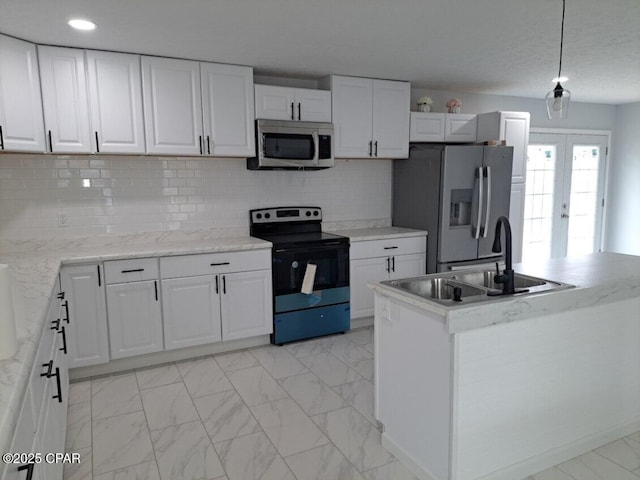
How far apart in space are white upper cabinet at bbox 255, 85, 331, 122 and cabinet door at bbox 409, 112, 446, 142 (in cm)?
96

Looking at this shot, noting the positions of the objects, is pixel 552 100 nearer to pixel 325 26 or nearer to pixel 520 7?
pixel 520 7

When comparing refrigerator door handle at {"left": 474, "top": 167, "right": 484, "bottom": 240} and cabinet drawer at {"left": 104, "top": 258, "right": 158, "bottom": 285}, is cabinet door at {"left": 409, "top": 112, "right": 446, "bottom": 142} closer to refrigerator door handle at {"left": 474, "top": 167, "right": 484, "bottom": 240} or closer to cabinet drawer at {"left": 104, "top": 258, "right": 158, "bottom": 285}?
refrigerator door handle at {"left": 474, "top": 167, "right": 484, "bottom": 240}

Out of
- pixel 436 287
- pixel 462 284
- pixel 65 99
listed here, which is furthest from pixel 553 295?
pixel 65 99

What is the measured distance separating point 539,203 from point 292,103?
12.3 feet

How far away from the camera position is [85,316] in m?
3.29

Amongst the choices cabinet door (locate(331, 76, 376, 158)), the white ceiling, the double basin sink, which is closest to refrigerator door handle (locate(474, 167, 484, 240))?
the white ceiling

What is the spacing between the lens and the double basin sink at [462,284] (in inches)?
90.0

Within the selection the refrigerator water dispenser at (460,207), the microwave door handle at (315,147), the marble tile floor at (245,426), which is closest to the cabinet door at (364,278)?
the marble tile floor at (245,426)

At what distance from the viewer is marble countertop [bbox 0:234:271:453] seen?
3.76ft

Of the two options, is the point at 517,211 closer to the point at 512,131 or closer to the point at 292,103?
the point at 512,131

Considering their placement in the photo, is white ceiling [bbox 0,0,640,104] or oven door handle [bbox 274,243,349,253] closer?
white ceiling [bbox 0,0,640,104]

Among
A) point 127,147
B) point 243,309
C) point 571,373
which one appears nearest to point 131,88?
point 127,147

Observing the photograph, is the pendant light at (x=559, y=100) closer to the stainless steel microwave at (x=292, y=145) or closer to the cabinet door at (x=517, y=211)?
the stainless steel microwave at (x=292, y=145)

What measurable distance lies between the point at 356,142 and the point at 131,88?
1.99 m
